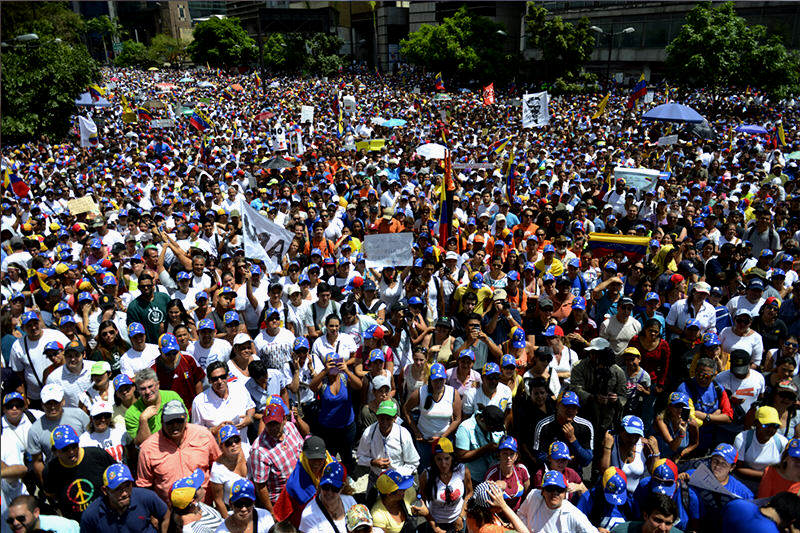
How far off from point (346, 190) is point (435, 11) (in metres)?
54.5

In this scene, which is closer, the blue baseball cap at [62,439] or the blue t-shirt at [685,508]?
the blue t-shirt at [685,508]

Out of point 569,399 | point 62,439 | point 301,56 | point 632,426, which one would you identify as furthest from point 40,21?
point 632,426

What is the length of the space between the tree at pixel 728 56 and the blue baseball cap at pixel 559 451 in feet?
95.6

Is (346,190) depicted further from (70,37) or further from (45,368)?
(70,37)

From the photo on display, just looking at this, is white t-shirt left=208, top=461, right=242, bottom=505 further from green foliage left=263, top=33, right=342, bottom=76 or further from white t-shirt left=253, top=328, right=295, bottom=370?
green foliage left=263, top=33, right=342, bottom=76

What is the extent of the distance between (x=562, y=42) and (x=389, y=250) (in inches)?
1412

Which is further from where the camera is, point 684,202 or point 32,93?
point 32,93

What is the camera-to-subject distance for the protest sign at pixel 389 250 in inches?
279

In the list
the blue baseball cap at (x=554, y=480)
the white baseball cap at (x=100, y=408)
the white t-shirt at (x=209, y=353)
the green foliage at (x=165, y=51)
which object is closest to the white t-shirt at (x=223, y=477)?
the white baseball cap at (x=100, y=408)

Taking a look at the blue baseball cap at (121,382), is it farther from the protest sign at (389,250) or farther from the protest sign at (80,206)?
the protest sign at (80,206)

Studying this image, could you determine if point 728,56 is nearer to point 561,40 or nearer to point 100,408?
point 561,40

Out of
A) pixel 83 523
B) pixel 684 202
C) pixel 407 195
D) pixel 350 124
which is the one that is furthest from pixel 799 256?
pixel 350 124

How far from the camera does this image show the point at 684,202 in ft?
33.4

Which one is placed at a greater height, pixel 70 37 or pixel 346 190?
pixel 70 37
